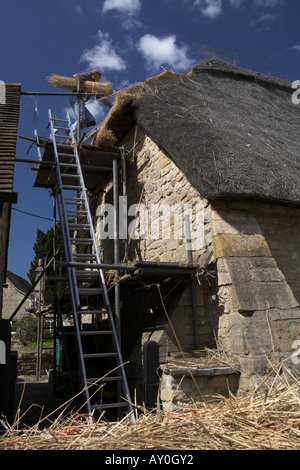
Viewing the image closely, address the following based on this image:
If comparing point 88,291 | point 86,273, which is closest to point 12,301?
point 86,273

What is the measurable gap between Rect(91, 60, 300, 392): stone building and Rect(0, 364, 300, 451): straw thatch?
205cm

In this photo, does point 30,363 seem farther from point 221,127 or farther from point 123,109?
point 221,127

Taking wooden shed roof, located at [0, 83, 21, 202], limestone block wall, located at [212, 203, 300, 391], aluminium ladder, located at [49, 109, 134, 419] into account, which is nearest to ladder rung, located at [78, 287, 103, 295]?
aluminium ladder, located at [49, 109, 134, 419]

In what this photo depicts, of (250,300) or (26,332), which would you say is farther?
(26,332)

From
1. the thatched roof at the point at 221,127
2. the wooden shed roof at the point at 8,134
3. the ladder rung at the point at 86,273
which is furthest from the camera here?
the ladder rung at the point at 86,273

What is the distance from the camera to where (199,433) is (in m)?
1.29

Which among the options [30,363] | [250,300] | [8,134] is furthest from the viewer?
[30,363]

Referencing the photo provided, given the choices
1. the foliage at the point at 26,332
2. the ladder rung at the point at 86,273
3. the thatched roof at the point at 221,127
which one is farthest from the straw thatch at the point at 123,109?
the foliage at the point at 26,332

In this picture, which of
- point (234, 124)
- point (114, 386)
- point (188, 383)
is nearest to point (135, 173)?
point (234, 124)

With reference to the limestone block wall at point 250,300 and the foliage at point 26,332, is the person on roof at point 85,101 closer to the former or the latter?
the limestone block wall at point 250,300

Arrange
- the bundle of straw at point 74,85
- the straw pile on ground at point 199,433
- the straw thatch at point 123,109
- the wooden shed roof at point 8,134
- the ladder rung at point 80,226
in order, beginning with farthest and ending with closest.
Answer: the bundle of straw at point 74,85 < the straw thatch at point 123,109 < the ladder rung at point 80,226 < the wooden shed roof at point 8,134 < the straw pile on ground at point 199,433

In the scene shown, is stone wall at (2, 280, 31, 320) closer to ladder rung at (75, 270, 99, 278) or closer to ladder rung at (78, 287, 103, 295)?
ladder rung at (75, 270, 99, 278)

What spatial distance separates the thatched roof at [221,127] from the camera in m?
4.56

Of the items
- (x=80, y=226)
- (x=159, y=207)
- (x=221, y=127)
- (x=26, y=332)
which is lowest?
(x=26, y=332)
